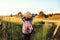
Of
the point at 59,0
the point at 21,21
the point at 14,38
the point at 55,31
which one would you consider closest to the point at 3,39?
the point at 14,38

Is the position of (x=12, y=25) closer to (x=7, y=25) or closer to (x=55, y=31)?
(x=7, y=25)

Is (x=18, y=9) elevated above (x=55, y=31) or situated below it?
above

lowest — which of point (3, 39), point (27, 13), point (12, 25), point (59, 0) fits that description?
point (3, 39)

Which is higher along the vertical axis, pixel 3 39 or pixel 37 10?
pixel 37 10

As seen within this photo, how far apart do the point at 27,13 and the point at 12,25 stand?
17 centimetres

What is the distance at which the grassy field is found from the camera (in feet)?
4.79

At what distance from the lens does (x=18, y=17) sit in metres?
1.47

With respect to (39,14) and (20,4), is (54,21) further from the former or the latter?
(20,4)

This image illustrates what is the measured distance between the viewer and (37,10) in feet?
4.89

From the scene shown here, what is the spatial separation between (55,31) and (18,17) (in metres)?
0.36

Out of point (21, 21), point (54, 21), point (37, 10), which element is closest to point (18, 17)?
point (21, 21)

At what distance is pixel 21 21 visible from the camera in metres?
1.46

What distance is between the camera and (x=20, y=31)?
146 centimetres

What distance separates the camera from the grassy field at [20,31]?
146 cm
